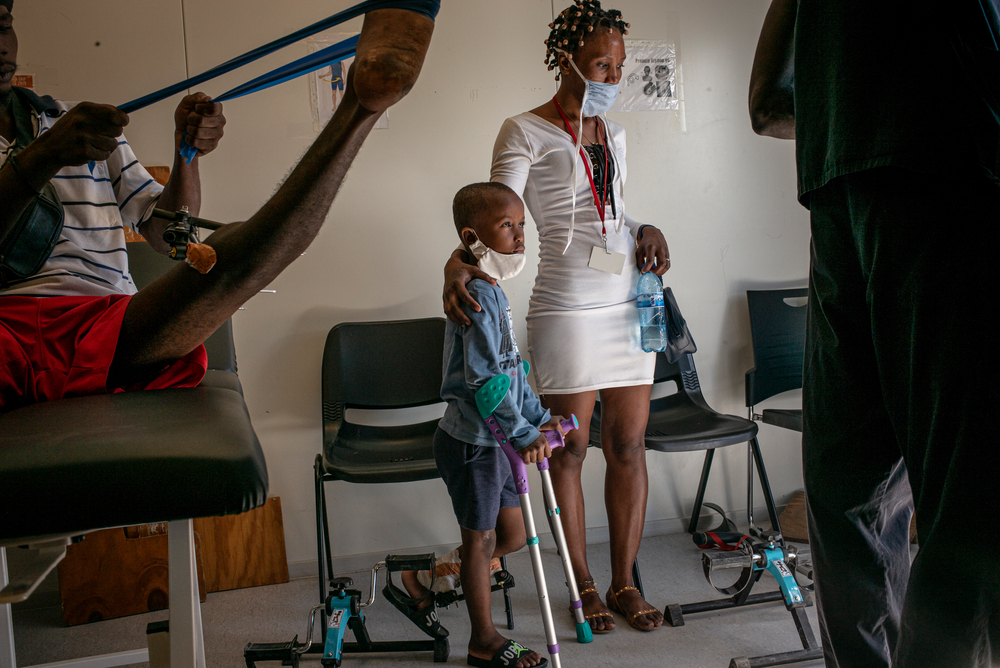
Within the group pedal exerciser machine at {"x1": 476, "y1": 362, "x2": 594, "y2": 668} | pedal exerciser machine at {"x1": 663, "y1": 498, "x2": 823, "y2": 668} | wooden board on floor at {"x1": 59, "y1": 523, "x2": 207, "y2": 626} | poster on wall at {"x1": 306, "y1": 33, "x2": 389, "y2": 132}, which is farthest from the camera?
poster on wall at {"x1": 306, "y1": 33, "x2": 389, "y2": 132}

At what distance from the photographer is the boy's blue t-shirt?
1660 millimetres

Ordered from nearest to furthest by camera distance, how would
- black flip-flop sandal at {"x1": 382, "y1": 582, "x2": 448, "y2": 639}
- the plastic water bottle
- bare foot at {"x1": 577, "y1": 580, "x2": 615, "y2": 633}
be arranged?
1. black flip-flop sandal at {"x1": 382, "y1": 582, "x2": 448, "y2": 639}
2. bare foot at {"x1": 577, "y1": 580, "x2": 615, "y2": 633}
3. the plastic water bottle

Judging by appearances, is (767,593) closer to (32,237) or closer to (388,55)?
(388,55)

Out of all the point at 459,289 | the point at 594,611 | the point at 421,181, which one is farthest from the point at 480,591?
the point at 421,181

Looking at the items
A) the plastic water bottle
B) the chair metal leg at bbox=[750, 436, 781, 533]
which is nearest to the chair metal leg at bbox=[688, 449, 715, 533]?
the chair metal leg at bbox=[750, 436, 781, 533]

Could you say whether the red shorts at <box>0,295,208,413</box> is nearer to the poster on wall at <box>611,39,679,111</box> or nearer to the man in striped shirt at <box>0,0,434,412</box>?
the man in striped shirt at <box>0,0,434,412</box>

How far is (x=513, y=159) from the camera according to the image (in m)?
2.01

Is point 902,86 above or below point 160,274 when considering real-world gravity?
above

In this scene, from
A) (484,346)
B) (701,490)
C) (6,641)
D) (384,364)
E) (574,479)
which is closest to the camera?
(6,641)

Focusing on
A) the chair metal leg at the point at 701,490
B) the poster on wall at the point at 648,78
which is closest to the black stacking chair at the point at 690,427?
the chair metal leg at the point at 701,490

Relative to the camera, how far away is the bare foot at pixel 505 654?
1.76 meters

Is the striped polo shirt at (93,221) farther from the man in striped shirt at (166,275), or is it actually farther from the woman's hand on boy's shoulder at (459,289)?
the woman's hand on boy's shoulder at (459,289)

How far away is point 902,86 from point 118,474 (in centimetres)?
96

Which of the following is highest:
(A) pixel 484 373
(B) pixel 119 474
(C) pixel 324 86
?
(C) pixel 324 86
